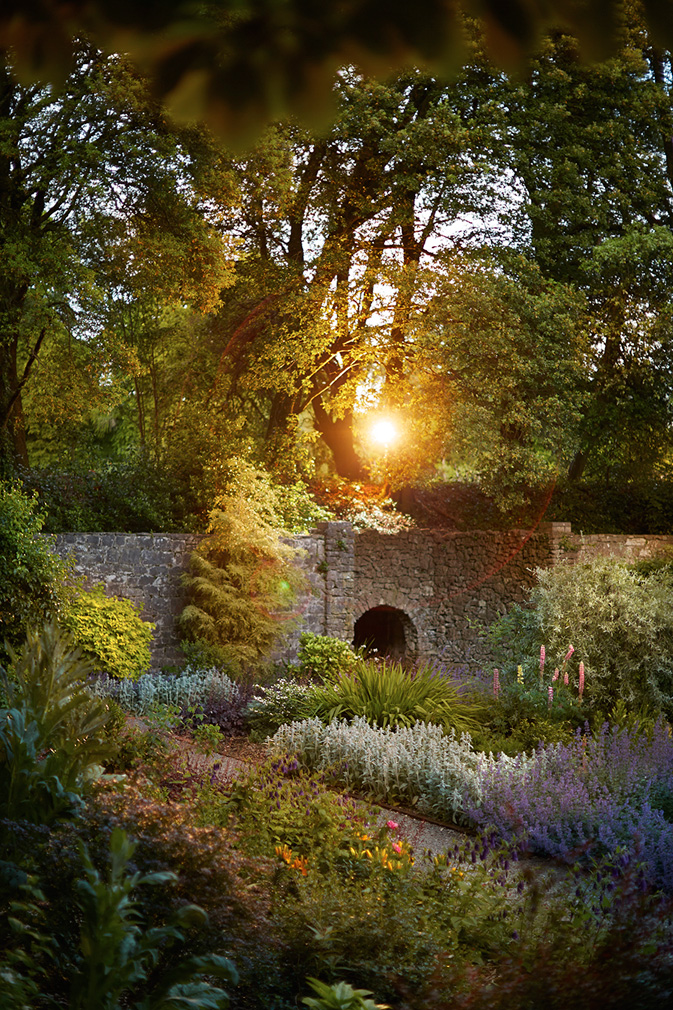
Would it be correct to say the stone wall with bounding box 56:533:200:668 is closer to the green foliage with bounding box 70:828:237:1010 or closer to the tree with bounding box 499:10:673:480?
the tree with bounding box 499:10:673:480

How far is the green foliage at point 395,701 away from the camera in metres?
8.10

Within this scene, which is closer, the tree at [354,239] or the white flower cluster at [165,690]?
the white flower cluster at [165,690]

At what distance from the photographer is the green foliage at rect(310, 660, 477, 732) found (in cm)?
810

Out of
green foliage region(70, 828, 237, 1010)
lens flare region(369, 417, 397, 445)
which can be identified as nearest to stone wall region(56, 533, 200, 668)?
lens flare region(369, 417, 397, 445)

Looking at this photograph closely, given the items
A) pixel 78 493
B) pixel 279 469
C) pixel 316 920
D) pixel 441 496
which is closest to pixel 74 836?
pixel 316 920

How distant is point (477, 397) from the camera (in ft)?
47.8

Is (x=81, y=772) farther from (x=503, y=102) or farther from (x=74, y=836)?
(x=503, y=102)

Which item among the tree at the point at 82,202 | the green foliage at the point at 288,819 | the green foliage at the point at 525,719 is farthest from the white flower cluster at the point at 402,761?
the tree at the point at 82,202

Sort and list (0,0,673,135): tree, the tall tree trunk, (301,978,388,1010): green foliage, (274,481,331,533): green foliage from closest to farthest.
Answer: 1. (0,0,673,135): tree
2. (301,978,388,1010): green foliage
3. (274,481,331,533): green foliage
4. the tall tree trunk

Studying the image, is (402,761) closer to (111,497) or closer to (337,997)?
(337,997)

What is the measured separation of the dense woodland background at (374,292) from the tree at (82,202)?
0.13ft

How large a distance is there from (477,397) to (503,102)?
184 inches

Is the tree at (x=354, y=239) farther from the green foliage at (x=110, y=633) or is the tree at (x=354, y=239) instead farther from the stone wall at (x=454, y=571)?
the green foliage at (x=110, y=633)

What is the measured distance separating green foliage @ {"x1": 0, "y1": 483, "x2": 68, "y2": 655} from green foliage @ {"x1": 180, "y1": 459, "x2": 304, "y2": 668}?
234 cm
